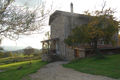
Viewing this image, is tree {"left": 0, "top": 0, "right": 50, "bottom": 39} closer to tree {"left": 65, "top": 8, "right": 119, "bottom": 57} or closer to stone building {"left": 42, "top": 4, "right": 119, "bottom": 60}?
tree {"left": 65, "top": 8, "right": 119, "bottom": 57}

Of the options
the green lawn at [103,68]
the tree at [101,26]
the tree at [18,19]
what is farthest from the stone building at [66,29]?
the tree at [18,19]

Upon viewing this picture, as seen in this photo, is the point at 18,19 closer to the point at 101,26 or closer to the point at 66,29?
the point at 101,26

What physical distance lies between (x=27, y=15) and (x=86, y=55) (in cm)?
1062

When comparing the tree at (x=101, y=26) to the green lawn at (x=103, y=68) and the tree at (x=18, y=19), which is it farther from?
the tree at (x=18, y=19)

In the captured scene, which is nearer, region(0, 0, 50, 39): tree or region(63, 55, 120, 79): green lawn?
region(0, 0, 50, 39): tree

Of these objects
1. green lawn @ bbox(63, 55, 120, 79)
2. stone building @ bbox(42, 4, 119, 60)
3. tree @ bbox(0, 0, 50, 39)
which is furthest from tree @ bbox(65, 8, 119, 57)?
tree @ bbox(0, 0, 50, 39)

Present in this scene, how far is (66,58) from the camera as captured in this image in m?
16.1

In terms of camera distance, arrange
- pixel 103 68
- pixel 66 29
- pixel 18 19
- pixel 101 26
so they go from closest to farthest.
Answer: pixel 18 19 → pixel 103 68 → pixel 101 26 → pixel 66 29

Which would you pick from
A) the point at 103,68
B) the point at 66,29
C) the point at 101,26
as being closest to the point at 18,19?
the point at 103,68

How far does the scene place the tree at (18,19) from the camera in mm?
4477

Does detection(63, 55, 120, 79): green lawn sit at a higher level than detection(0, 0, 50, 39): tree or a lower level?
lower

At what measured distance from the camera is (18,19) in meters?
4.61

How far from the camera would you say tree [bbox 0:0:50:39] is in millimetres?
4477

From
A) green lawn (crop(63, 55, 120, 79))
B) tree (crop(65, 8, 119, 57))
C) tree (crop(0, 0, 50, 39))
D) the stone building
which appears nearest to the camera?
tree (crop(0, 0, 50, 39))
